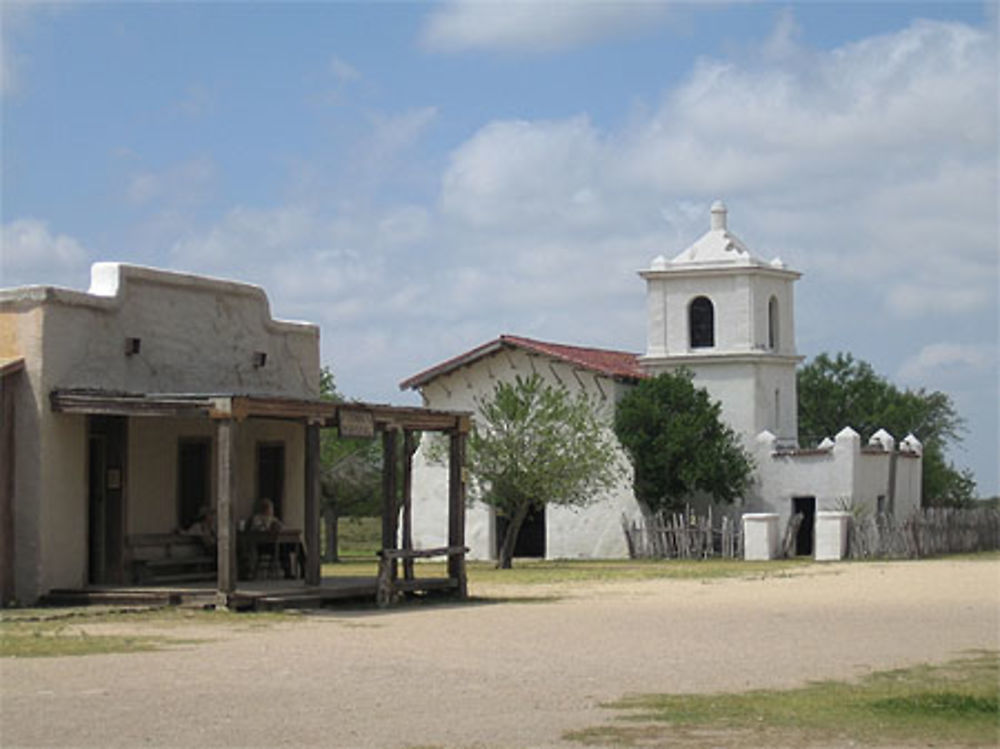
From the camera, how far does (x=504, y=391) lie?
150 feet

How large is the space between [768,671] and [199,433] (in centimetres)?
1340

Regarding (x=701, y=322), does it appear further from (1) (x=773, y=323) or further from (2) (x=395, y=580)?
(2) (x=395, y=580)

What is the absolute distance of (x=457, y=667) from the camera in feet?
55.6

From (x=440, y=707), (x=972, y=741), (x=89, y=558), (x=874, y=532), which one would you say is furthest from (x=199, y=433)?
(x=874, y=532)

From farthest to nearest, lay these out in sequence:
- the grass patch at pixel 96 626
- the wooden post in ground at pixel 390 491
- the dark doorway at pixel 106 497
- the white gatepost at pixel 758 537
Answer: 1. the white gatepost at pixel 758 537
2. the wooden post in ground at pixel 390 491
3. the dark doorway at pixel 106 497
4. the grass patch at pixel 96 626

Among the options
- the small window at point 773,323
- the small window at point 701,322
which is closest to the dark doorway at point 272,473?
the small window at point 701,322

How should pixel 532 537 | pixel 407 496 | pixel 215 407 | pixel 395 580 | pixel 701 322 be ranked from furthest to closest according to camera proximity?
pixel 701 322 → pixel 532 537 → pixel 407 496 → pixel 395 580 → pixel 215 407

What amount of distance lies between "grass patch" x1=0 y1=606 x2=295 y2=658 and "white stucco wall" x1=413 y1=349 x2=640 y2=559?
89.4 ft

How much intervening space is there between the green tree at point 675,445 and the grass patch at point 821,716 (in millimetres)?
34176

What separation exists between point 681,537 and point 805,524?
4697 millimetres

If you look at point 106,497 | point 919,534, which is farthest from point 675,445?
point 106,497

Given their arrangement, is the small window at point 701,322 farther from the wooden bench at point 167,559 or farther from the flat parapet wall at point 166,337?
the wooden bench at point 167,559

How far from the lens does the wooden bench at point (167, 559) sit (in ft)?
87.0

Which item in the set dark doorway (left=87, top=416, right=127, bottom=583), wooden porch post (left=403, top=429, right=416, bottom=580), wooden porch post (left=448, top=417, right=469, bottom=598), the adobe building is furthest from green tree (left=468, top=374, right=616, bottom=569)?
dark doorway (left=87, top=416, right=127, bottom=583)
